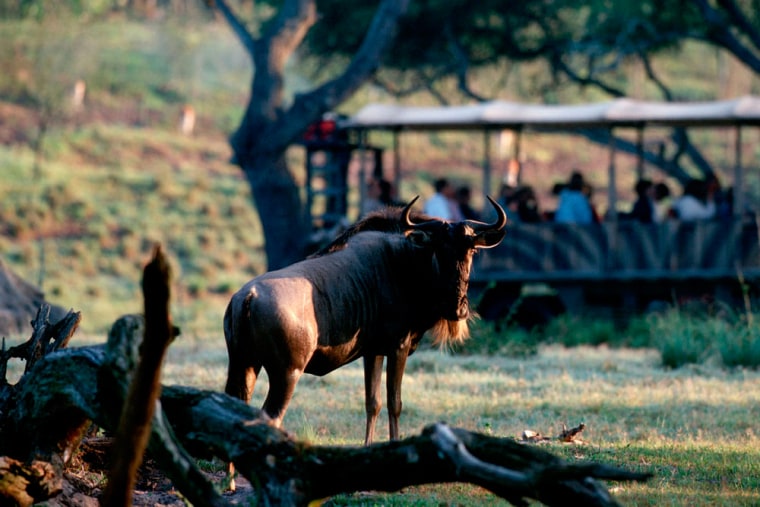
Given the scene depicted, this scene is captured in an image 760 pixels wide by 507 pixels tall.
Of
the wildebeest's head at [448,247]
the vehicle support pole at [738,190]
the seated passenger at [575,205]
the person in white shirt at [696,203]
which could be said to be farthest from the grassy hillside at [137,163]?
the wildebeest's head at [448,247]

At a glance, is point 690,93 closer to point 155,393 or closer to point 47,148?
point 47,148

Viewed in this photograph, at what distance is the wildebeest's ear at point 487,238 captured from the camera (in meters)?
8.58

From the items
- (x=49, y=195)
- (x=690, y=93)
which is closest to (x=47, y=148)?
(x=49, y=195)

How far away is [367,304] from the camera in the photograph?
834 cm

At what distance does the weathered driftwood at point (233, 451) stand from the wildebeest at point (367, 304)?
1.19m

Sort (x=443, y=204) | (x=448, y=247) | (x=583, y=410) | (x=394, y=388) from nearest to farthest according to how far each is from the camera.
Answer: (x=448, y=247)
(x=394, y=388)
(x=583, y=410)
(x=443, y=204)

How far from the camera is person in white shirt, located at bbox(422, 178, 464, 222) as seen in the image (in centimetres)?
1775

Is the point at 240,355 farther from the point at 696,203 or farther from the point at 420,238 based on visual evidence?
the point at 696,203

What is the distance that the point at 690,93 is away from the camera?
5150 centimetres

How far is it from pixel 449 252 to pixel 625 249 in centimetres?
1038

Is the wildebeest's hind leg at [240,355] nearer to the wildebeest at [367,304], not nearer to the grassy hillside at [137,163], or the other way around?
the wildebeest at [367,304]

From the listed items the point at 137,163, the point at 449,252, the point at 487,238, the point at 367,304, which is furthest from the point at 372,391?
the point at 137,163

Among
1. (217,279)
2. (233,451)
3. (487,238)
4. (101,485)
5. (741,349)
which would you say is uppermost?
(487,238)

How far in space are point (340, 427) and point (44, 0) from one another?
37.8 meters
